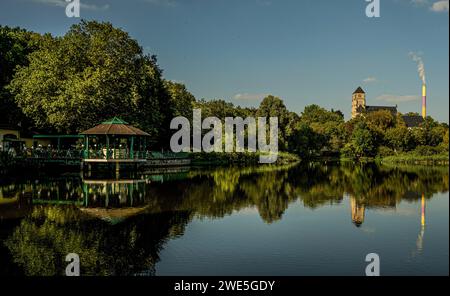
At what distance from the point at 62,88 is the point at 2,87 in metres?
7.83

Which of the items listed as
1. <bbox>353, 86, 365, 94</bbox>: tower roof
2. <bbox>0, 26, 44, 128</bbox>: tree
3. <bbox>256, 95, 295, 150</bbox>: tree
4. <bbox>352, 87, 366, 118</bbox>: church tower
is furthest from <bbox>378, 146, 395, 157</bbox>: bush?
<bbox>353, 86, 365, 94</bbox>: tower roof

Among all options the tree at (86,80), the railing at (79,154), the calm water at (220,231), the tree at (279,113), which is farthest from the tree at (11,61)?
→ the tree at (279,113)

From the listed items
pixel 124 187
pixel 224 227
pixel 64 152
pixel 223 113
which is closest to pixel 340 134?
pixel 223 113

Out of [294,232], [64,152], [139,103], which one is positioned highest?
[139,103]

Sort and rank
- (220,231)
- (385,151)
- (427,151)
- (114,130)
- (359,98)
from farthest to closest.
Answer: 1. (359,98)
2. (385,151)
3. (427,151)
4. (114,130)
5. (220,231)

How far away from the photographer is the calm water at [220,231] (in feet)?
29.4

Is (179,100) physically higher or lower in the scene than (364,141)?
higher

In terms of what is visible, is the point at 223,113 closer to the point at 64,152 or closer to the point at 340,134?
the point at 340,134

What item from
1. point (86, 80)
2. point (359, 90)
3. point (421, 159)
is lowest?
point (421, 159)

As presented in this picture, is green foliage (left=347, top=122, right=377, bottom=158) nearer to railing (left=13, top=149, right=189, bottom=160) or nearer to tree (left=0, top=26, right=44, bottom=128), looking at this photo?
railing (left=13, top=149, right=189, bottom=160)

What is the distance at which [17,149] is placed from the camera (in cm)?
3525

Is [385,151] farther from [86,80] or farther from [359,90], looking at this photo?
[359,90]

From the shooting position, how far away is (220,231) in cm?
1238

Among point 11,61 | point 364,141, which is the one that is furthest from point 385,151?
point 11,61
